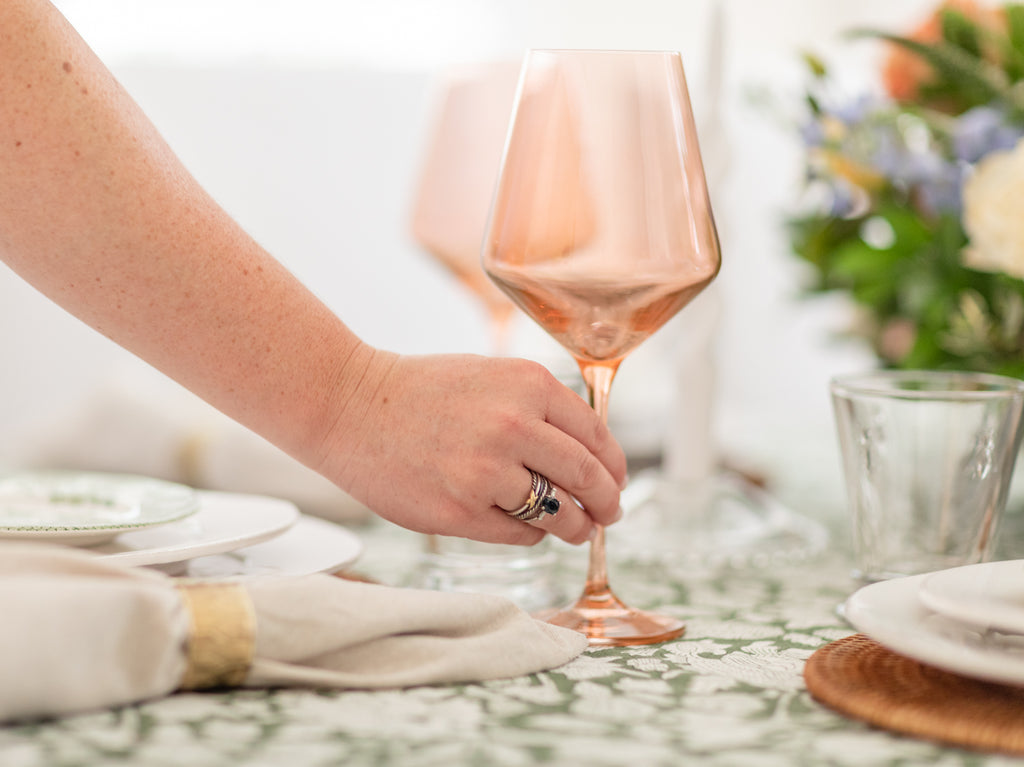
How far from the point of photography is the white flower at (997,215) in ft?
2.72

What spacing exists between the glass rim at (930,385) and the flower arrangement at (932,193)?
177mm

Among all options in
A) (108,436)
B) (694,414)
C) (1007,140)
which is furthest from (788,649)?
(108,436)

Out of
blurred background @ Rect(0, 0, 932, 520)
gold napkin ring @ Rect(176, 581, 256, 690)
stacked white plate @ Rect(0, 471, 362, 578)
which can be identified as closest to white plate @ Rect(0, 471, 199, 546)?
stacked white plate @ Rect(0, 471, 362, 578)

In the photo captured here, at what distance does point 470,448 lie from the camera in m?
0.58

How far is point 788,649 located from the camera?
0.55 m

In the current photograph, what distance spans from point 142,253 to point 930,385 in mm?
440

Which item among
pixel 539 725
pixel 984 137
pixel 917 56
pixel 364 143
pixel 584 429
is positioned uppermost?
pixel 364 143

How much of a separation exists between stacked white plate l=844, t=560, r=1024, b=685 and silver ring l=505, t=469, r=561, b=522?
16 centimetres

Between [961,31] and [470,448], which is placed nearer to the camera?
[470,448]

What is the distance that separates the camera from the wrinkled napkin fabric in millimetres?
404

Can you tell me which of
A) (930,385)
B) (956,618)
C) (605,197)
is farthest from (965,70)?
(956,618)

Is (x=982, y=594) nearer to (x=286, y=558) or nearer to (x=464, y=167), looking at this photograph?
(x=286, y=558)

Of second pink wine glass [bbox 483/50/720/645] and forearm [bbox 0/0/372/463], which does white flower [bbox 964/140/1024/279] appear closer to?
second pink wine glass [bbox 483/50/720/645]

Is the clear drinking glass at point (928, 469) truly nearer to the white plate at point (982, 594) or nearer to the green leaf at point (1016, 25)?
the white plate at point (982, 594)
